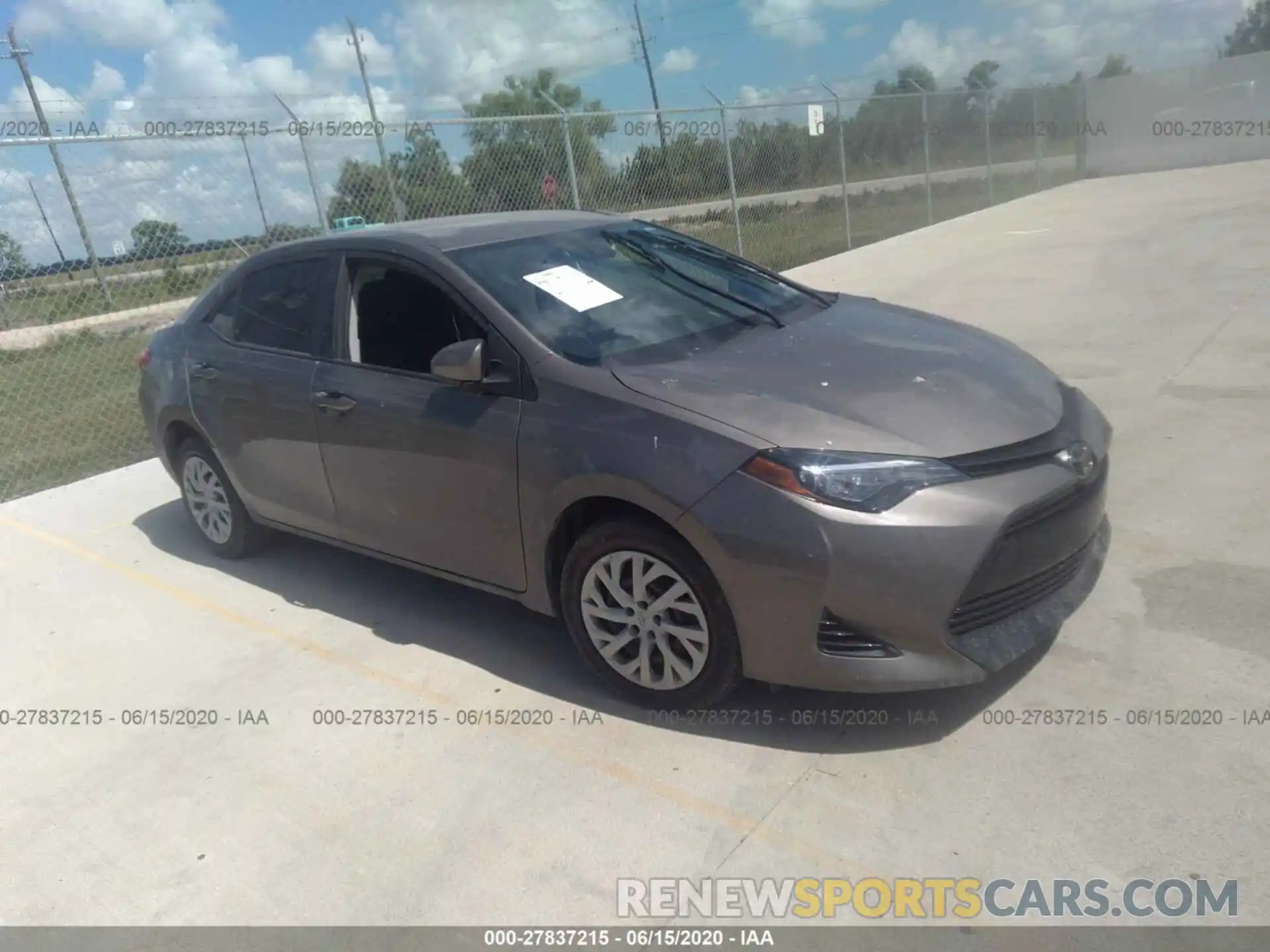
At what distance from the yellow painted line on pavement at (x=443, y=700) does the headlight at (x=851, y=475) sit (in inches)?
37.3

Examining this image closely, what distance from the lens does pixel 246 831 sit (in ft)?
10.4

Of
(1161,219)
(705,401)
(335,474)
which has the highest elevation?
(705,401)

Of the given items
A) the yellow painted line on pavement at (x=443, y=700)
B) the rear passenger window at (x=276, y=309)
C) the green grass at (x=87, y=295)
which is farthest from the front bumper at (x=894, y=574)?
the green grass at (x=87, y=295)

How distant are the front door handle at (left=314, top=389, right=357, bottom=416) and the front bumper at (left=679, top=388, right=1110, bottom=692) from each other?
178 centimetres

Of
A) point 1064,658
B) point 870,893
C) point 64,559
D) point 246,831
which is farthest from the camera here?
point 64,559

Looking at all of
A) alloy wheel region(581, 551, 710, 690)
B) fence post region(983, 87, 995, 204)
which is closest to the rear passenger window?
alloy wheel region(581, 551, 710, 690)

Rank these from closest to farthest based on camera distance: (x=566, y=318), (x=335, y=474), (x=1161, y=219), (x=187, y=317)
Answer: (x=566, y=318), (x=335, y=474), (x=187, y=317), (x=1161, y=219)

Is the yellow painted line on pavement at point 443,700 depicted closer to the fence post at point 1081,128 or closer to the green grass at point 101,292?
the green grass at point 101,292

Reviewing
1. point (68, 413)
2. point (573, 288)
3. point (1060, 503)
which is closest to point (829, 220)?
point (68, 413)

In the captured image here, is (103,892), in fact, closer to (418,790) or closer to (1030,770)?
(418,790)

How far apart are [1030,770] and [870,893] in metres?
0.68

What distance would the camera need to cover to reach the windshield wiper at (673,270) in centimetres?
421

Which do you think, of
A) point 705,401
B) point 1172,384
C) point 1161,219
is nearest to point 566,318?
point 705,401

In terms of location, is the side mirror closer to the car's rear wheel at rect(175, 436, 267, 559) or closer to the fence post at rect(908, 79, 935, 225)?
the car's rear wheel at rect(175, 436, 267, 559)
